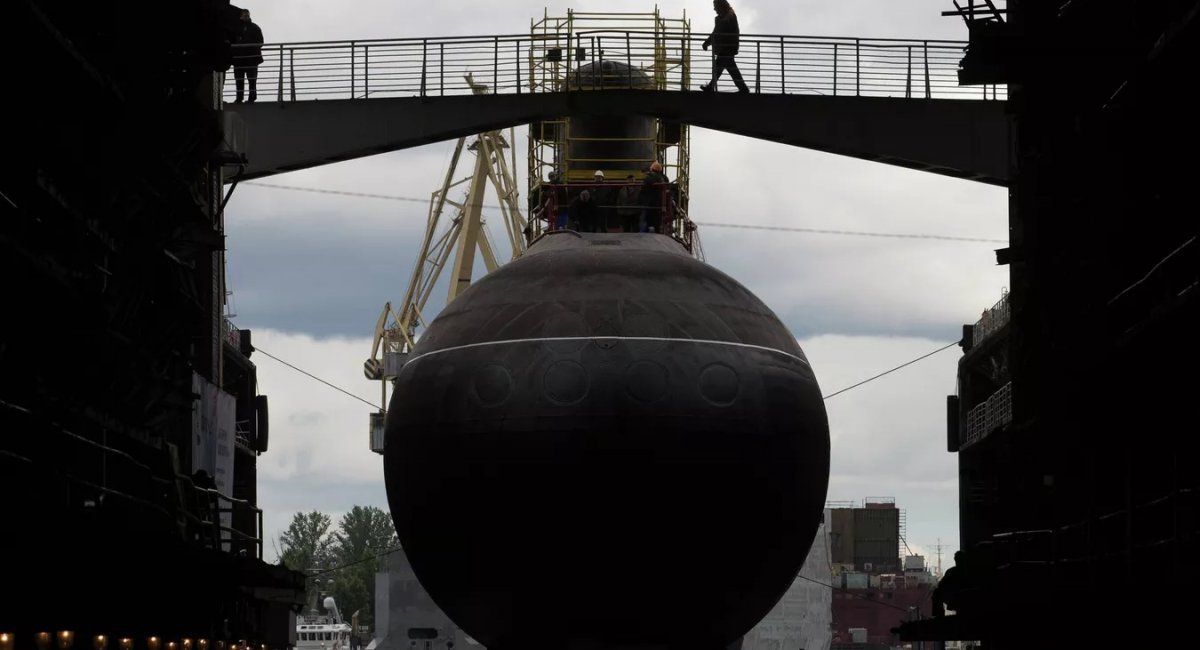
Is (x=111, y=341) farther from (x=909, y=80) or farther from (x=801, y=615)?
(x=801, y=615)

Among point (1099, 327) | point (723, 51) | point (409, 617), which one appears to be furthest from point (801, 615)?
point (1099, 327)

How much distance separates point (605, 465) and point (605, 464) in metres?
0.01

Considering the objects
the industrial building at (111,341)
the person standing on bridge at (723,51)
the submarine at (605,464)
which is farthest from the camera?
the person standing on bridge at (723,51)

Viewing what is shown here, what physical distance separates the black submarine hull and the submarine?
3cm

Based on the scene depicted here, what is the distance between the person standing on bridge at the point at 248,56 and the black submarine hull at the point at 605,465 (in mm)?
13522

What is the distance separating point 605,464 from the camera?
93.1 feet

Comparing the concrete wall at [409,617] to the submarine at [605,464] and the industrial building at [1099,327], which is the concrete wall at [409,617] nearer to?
the industrial building at [1099,327]

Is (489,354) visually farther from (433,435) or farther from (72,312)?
(72,312)

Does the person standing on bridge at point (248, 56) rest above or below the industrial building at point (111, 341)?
above

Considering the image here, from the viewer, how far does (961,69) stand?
32.1 m

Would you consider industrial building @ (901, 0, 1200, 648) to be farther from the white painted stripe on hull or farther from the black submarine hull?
the white painted stripe on hull

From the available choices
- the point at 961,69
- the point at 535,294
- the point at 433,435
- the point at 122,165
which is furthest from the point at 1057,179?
the point at 122,165

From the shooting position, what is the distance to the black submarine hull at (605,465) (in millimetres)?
28531

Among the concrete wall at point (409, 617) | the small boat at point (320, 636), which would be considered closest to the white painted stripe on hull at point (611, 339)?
the concrete wall at point (409, 617)
